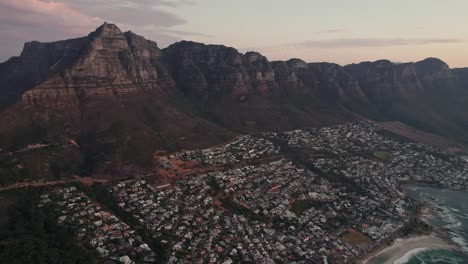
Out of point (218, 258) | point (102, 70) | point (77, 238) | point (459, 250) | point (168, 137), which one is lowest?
point (459, 250)

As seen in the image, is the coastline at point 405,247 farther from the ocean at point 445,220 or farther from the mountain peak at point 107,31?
the mountain peak at point 107,31

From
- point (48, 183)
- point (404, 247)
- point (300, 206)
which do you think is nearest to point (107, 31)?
point (48, 183)

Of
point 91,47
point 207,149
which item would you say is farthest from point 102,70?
point 207,149

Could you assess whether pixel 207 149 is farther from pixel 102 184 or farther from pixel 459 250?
pixel 459 250

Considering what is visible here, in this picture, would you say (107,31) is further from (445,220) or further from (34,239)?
(445,220)

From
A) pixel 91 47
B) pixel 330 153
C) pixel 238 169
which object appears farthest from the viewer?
pixel 91 47

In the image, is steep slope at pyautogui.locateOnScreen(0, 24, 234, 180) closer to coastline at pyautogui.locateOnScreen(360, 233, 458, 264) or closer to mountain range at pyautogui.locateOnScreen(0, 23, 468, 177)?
mountain range at pyautogui.locateOnScreen(0, 23, 468, 177)
